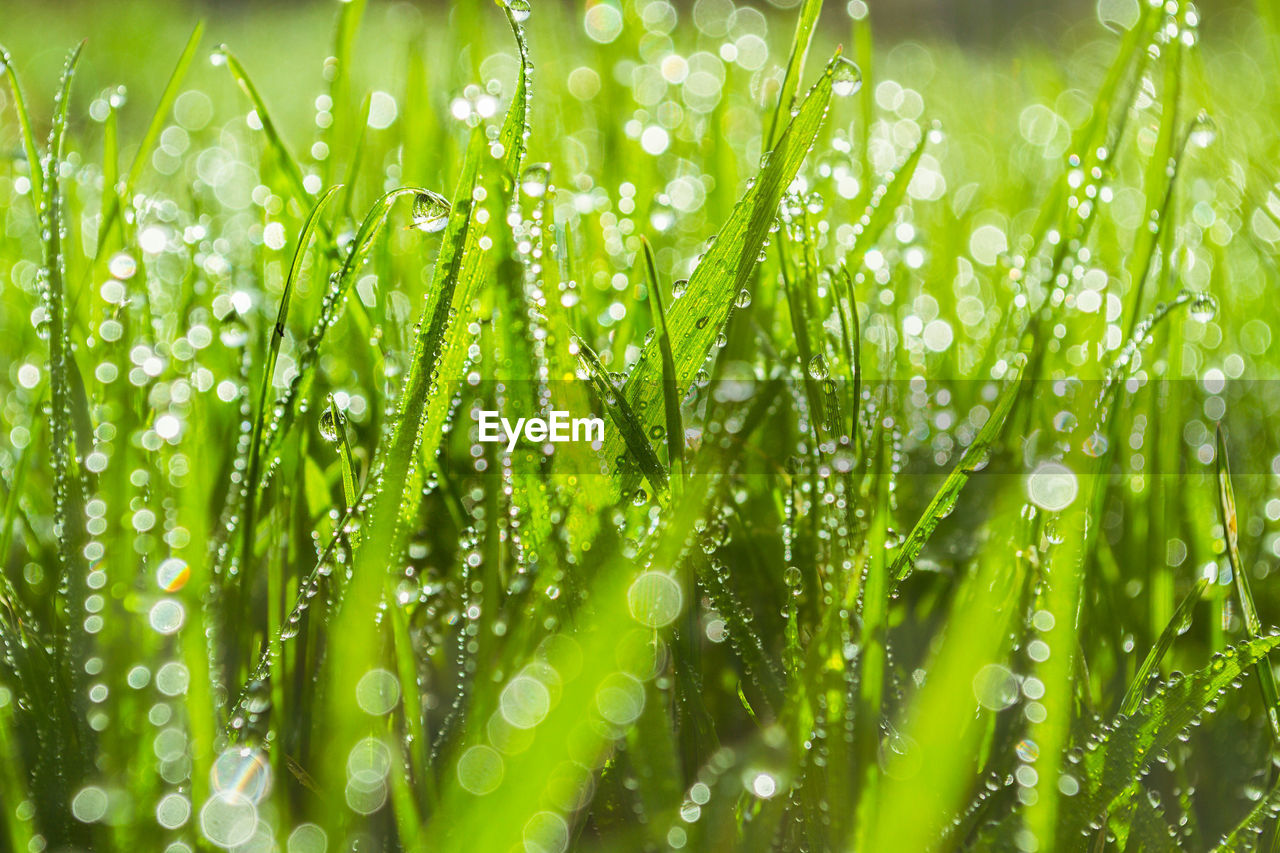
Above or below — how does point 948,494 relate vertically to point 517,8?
below

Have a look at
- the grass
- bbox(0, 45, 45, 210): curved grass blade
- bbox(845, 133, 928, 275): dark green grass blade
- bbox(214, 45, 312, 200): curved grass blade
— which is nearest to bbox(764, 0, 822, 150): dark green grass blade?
the grass

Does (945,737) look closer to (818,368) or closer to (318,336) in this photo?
(818,368)

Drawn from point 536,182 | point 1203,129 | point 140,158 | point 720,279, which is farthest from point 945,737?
point 140,158

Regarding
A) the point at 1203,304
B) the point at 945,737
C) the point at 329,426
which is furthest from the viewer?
the point at 1203,304

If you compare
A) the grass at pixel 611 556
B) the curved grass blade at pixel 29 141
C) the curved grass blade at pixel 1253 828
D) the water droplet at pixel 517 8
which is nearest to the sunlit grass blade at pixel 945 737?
the grass at pixel 611 556

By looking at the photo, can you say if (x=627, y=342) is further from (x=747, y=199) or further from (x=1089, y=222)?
(x=1089, y=222)

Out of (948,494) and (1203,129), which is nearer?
(948,494)

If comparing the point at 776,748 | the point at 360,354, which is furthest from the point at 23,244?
the point at 776,748
